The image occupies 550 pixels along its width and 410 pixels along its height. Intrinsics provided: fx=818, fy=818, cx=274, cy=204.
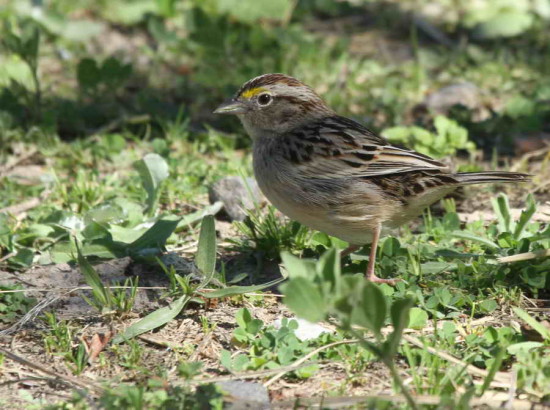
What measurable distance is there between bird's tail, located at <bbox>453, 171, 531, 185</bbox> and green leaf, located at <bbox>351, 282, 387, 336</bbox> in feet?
6.49

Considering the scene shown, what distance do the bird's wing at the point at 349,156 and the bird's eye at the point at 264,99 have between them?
0.50 m

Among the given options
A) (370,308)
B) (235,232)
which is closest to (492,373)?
(370,308)

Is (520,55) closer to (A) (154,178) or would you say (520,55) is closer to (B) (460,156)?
(B) (460,156)

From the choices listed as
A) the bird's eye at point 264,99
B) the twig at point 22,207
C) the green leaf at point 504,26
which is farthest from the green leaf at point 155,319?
the green leaf at point 504,26

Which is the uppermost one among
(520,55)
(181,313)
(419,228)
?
(520,55)

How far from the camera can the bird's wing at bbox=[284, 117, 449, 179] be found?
5.05 m

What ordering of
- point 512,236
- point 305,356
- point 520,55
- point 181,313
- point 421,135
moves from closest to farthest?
point 305,356
point 181,313
point 512,236
point 421,135
point 520,55

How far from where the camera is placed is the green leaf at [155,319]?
14.2 ft

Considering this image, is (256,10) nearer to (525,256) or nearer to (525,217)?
(525,217)

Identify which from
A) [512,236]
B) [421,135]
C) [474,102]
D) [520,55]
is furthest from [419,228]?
[520,55]

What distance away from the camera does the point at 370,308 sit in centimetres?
325

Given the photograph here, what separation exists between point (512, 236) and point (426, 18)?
202 inches

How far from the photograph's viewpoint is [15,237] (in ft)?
18.0

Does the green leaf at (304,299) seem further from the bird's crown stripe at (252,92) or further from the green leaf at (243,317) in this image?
the bird's crown stripe at (252,92)
